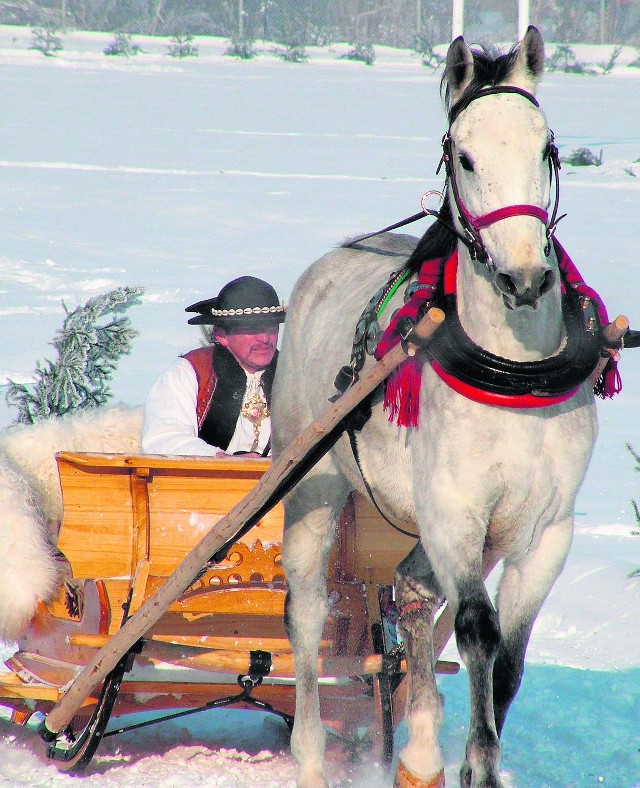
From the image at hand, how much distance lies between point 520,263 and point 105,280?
396 inches

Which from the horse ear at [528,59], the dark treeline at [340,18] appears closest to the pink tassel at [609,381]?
the horse ear at [528,59]

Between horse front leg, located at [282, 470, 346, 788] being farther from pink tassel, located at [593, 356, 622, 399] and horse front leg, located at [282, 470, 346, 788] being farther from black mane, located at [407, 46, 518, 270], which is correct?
black mane, located at [407, 46, 518, 270]

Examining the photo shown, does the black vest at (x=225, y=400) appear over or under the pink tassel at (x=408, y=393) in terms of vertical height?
under

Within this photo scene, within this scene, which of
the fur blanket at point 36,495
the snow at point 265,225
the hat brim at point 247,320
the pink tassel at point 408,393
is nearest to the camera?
the pink tassel at point 408,393

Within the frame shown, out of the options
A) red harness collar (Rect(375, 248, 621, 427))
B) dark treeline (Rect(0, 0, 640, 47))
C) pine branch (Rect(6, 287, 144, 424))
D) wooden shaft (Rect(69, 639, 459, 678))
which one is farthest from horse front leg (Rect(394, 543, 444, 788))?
dark treeline (Rect(0, 0, 640, 47))

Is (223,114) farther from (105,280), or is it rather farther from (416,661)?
(416,661)

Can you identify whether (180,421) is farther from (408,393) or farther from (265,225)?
(265,225)

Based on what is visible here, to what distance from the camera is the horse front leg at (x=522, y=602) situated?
316 cm

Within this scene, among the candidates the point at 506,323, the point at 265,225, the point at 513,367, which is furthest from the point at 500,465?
the point at 265,225

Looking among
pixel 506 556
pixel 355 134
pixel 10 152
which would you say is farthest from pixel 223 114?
pixel 506 556

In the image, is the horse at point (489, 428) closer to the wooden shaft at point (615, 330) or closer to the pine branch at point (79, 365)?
the wooden shaft at point (615, 330)

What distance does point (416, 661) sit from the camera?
11.9 ft

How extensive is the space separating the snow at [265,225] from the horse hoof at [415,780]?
28.7 inches

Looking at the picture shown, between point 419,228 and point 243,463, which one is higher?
point 243,463
